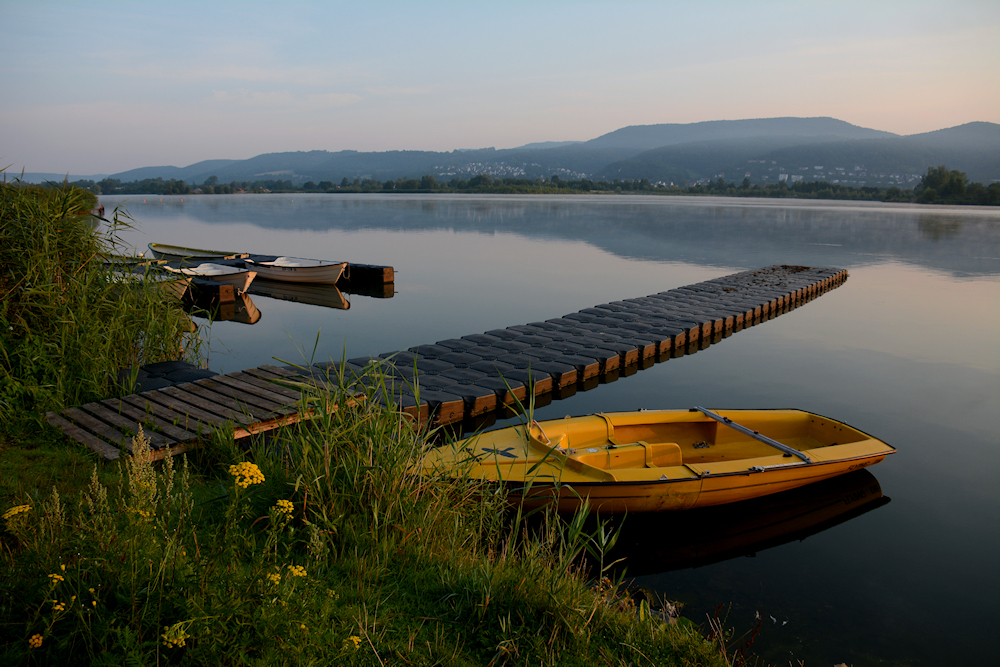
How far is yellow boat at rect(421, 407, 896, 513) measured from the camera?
5914 millimetres

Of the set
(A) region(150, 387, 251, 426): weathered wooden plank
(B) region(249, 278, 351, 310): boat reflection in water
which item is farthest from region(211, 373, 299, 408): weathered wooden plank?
(B) region(249, 278, 351, 310): boat reflection in water

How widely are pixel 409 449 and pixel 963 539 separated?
261 inches

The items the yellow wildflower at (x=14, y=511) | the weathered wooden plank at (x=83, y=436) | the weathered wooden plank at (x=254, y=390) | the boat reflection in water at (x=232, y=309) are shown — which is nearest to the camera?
the yellow wildflower at (x=14, y=511)

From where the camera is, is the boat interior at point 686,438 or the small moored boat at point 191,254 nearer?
the boat interior at point 686,438

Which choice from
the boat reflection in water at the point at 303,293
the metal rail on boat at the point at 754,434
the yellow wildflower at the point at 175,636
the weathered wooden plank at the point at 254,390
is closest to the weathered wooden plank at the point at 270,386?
the weathered wooden plank at the point at 254,390

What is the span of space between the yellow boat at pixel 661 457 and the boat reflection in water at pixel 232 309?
1459 cm

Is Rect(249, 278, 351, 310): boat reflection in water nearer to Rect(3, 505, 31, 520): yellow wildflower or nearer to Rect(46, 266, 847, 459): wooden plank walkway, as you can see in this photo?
Rect(46, 266, 847, 459): wooden plank walkway

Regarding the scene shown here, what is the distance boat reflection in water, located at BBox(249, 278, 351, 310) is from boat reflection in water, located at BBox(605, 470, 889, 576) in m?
16.9

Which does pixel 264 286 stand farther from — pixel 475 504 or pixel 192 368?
pixel 475 504

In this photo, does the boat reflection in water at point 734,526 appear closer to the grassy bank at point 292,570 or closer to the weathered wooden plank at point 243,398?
the grassy bank at point 292,570

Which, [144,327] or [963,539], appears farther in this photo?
[144,327]

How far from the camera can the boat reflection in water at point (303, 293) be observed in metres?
22.5

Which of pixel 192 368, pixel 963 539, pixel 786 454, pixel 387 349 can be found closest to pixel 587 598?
pixel 786 454

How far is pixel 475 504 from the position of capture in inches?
185
